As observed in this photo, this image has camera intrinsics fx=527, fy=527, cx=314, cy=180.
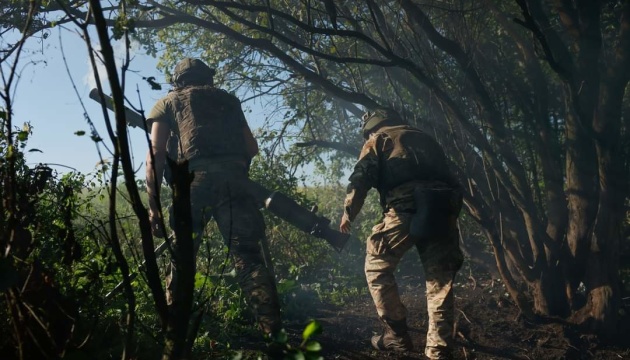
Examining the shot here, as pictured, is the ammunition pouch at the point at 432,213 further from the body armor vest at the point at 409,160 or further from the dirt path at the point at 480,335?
the dirt path at the point at 480,335

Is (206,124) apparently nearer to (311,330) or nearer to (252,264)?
(252,264)

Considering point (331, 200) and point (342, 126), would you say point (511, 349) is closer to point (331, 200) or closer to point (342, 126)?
point (342, 126)

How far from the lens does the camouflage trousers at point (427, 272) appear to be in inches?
143

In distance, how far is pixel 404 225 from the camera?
12.7ft

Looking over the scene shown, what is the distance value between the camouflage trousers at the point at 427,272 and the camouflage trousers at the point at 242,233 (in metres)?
0.79

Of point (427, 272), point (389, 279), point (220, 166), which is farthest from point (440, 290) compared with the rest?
point (220, 166)

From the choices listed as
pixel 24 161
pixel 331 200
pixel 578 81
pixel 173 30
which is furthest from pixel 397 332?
pixel 331 200

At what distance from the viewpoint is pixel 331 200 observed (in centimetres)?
1003

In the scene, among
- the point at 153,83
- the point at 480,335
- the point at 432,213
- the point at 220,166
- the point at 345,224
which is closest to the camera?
the point at 153,83

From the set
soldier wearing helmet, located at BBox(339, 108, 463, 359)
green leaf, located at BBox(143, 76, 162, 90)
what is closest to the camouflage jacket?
soldier wearing helmet, located at BBox(339, 108, 463, 359)

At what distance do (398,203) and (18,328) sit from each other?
9.33 feet

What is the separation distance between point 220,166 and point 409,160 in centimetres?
146

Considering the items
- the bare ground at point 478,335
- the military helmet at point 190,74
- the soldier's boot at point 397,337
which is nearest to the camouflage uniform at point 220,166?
the military helmet at point 190,74

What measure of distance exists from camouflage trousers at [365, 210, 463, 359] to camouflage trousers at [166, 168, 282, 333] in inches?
31.1
